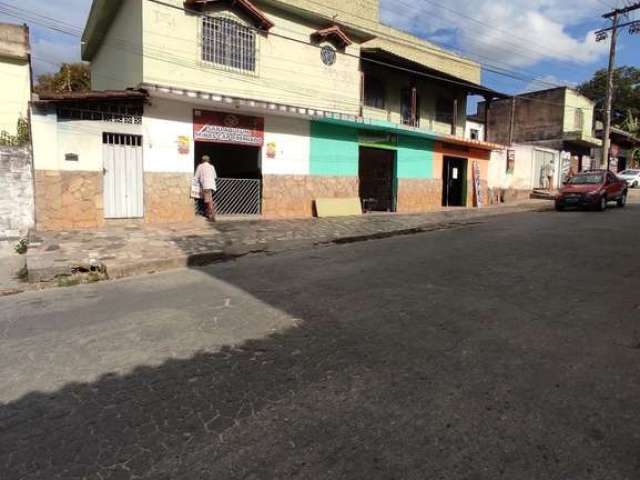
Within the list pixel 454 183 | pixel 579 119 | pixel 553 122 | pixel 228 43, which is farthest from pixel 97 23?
pixel 579 119

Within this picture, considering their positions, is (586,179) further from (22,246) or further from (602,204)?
(22,246)

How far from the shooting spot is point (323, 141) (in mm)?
15969

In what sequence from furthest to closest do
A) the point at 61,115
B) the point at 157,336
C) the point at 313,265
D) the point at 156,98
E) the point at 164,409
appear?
1. the point at 156,98
2. the point at 61,115
3. the point at 313,265
4. the point at 157,336
5. the point at 164,409

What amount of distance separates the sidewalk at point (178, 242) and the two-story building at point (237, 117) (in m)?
1.29

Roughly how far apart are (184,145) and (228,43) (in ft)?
11.0

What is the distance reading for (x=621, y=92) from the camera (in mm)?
44719

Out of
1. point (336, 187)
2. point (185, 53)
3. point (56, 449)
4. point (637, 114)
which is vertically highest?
point (637, 114)

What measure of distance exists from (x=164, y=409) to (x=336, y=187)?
45.4ft

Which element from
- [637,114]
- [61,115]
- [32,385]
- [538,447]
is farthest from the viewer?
[637,114]

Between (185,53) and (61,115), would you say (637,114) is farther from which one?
(61,115)

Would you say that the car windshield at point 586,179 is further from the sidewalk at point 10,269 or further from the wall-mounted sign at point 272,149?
the sidewalk at point 10,269

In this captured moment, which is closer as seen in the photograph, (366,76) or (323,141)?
(323,141)

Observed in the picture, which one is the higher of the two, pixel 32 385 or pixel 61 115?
pixel 61 115

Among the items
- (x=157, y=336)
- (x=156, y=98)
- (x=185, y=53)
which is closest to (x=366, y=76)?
(x=185, y=53)
